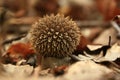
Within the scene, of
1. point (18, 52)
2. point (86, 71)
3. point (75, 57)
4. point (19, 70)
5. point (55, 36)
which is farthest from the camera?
point (18, 52)

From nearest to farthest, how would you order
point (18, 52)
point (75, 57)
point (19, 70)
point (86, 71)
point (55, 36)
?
point (86, 71) → point (19, 70) → point (55, 36) → point (75, 57) → point (18, 52)

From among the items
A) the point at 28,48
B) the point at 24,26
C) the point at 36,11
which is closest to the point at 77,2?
the point at 36,11

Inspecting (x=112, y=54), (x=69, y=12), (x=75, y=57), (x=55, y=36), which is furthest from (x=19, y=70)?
(x=69, y=12)

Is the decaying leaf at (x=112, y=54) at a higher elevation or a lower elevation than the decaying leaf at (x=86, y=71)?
higher

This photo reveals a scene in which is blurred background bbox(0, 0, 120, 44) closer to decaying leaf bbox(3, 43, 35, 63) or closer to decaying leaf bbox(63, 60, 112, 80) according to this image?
decaying leaf bbox(3, 43, 35, 63)

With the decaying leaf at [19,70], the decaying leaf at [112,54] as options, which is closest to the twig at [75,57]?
the decaying leaf at [112,54]

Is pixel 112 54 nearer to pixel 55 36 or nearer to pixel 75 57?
pixel 75 57

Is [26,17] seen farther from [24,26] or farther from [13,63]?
[13,63]

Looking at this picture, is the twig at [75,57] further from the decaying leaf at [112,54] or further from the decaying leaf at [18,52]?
the decaying leaf at [18,52]
